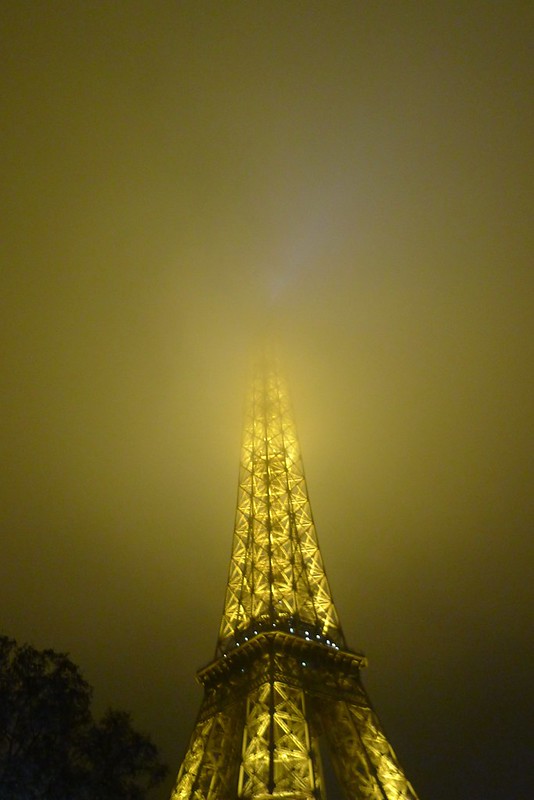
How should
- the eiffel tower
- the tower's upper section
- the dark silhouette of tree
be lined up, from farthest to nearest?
the tower's upper section → the eiffel tower → the dark silhouette of tree

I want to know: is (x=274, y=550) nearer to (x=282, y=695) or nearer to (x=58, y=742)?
(x=282, y=695)

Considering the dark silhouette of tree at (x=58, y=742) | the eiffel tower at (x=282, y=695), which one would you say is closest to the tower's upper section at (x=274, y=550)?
the eiffel tower at (x=282, y=695)

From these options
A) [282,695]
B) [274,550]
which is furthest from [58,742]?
[274,550]

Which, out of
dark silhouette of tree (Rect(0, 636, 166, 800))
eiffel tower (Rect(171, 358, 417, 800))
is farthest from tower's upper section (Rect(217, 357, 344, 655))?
dark silhouette of tree (Rect(0, 636, 166, 800))

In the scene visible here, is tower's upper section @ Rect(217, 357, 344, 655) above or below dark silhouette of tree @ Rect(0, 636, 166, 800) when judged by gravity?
above

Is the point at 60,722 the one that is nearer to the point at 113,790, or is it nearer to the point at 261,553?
the point at 113,790

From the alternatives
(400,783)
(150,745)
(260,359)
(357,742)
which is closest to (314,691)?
(357,742)

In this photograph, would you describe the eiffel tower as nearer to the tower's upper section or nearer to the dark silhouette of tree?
the tower's upper section
